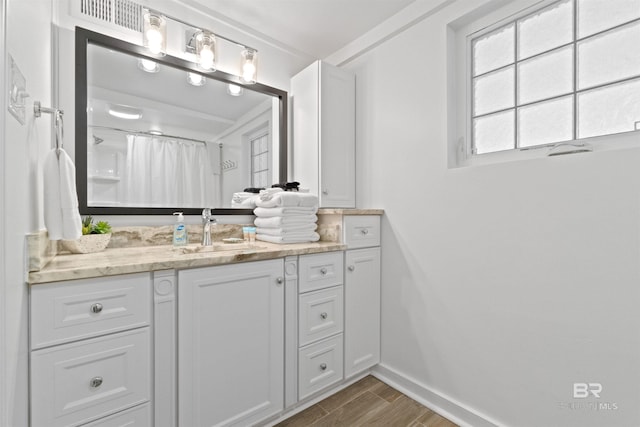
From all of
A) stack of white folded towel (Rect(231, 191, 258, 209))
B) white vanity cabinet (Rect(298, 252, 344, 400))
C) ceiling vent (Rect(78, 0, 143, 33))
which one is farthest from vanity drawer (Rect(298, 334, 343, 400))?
ceiling vent (Rect(78, 0, 143, 33))

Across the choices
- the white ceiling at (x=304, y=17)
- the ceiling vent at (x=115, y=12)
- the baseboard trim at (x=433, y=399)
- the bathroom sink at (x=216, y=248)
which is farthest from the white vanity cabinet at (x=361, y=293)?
the ceiling vent at (x=115, y=12)

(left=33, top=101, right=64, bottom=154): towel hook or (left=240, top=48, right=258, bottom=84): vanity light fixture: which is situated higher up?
(left=240, top=48, right=258, bottom=84): vanity light fixture

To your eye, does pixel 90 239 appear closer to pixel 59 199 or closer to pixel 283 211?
pixel 59 199

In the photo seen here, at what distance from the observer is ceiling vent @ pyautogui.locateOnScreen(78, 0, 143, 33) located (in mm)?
1421

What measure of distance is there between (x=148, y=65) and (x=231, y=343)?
1541mm

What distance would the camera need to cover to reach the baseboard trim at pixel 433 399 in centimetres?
140

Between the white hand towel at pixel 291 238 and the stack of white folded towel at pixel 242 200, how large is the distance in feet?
0.73

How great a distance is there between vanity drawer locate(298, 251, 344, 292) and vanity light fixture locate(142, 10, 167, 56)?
137cm

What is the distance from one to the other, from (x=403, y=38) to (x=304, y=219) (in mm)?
1283

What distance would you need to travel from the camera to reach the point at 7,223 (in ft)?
2.25

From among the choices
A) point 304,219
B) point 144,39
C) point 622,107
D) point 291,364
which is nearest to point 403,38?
point 622,107

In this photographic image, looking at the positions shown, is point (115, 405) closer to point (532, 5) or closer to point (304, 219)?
point (304, 219)

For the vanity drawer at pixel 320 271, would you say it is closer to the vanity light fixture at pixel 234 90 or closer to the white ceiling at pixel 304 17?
the vanity light fixture at pixel 234 90

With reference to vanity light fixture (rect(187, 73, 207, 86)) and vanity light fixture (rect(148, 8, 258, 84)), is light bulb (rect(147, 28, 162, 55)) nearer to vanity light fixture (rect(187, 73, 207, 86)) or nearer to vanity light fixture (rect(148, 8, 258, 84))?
vanity light fixture (rect(148, 8, 258, 84))
